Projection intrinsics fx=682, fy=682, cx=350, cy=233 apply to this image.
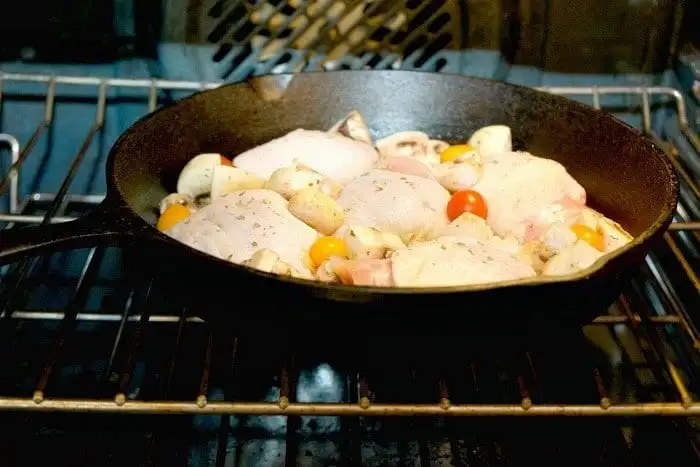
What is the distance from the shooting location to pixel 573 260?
0.83 metres

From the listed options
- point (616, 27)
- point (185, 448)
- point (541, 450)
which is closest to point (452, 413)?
point (541, 450)

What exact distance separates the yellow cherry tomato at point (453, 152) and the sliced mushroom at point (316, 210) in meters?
0.27

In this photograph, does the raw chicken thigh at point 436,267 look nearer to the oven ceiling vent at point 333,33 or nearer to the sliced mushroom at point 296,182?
the sliced mushroom at point 296,182

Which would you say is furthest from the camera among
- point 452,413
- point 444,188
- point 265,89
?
point 265,89

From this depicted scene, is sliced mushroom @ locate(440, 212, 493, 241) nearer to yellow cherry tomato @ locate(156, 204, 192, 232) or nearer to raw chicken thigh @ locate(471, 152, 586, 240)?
raw chicken thigh @ locate(471, 152, 586, 240)

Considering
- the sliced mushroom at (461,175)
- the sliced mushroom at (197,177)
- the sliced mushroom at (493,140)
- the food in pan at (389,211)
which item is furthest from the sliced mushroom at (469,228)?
the sliced mushroom at (197,177)

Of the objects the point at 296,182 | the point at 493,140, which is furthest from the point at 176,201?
the point at 493,140

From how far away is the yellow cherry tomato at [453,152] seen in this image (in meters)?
1.14

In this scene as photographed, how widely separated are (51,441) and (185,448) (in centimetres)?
19

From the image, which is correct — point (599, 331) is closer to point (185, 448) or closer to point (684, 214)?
point (684, 214)

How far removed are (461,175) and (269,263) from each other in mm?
401

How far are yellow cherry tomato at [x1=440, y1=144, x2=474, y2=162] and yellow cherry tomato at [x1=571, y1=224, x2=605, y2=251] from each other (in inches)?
10.4

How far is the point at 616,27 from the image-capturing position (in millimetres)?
1282

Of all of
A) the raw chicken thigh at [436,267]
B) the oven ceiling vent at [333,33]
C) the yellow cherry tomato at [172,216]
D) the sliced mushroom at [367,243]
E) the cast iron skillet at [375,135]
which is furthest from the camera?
the oven ceiling vent at [333,33]
